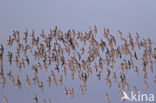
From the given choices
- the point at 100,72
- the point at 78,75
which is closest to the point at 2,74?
the point at 78,75

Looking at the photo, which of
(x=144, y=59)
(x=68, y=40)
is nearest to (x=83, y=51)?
(x=68, y=40)

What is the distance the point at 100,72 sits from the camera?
85.5ft

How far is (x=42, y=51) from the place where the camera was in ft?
89.4

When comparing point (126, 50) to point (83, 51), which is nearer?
point (83, 51)

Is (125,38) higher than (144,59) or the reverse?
higher

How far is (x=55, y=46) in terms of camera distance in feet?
87.2

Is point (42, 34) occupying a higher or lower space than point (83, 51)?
higher

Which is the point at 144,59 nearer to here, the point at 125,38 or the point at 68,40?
the point at 125,38

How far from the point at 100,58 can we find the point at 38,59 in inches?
213

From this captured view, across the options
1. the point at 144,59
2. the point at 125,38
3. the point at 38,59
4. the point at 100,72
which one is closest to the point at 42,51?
the point at 38,59

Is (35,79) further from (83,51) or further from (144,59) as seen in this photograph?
(144,59)

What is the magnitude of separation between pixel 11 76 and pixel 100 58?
25.9 ft

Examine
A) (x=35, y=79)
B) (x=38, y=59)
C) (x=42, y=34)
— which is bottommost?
(x=35, y=79)

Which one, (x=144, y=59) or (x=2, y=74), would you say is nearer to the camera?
(x=2, y=74)
